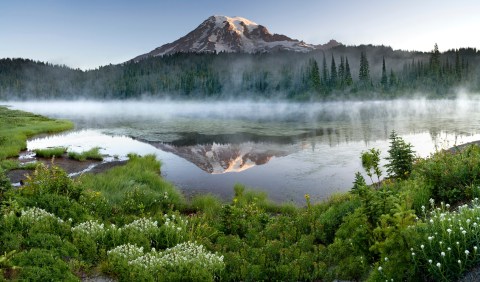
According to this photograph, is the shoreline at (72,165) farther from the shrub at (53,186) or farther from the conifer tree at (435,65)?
the conifer tree at (435,65)

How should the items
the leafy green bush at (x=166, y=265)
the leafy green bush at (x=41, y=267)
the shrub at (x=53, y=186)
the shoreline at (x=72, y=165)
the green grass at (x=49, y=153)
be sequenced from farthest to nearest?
the green grass at (x=49, y=153) < the shoreline at (x=72, y=165) < the shrub at (x=53, y=186) < the leafy green bush at (x=166, y=265) < the leafy green bush at (x=41, y=267)

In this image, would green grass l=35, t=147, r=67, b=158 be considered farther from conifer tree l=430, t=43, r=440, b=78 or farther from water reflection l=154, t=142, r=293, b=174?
conifer tree l=430, t=43, r=440, b=78

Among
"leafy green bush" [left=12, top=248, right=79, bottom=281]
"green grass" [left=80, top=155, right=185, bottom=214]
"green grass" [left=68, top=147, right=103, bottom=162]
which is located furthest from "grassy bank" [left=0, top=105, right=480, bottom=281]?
"green grass" [left=68, top=147, right=103, bottom=162]

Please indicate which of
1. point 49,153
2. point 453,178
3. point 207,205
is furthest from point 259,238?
point 49,153

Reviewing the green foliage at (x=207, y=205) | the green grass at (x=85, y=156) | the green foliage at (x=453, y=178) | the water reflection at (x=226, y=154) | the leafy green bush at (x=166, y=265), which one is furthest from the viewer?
the green grass at (x=85, y=156)

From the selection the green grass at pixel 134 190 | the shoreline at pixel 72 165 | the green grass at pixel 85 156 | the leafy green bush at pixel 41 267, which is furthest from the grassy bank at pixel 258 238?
the green grass at pixel 85 156

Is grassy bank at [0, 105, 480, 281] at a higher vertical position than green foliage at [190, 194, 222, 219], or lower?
higher

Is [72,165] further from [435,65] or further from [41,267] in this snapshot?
[435,65]

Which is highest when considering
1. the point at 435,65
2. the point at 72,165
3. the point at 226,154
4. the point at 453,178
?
the point at 435,65

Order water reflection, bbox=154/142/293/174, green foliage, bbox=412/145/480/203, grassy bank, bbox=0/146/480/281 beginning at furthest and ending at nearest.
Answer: water reflection, bbox=154/142/293/174
green foliage, bbox=412/145/480/203
grassy bank, bbox=0/146/480/281

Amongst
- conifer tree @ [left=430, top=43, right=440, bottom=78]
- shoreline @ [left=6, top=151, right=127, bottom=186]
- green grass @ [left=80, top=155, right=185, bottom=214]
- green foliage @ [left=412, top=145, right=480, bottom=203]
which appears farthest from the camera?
conifer tree @ [left=430, top=43, right=440, bottom=78]

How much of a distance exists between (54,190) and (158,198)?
4838mm

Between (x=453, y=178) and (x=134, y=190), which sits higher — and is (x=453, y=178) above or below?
above

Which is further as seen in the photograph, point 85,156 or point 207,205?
point 85,156
